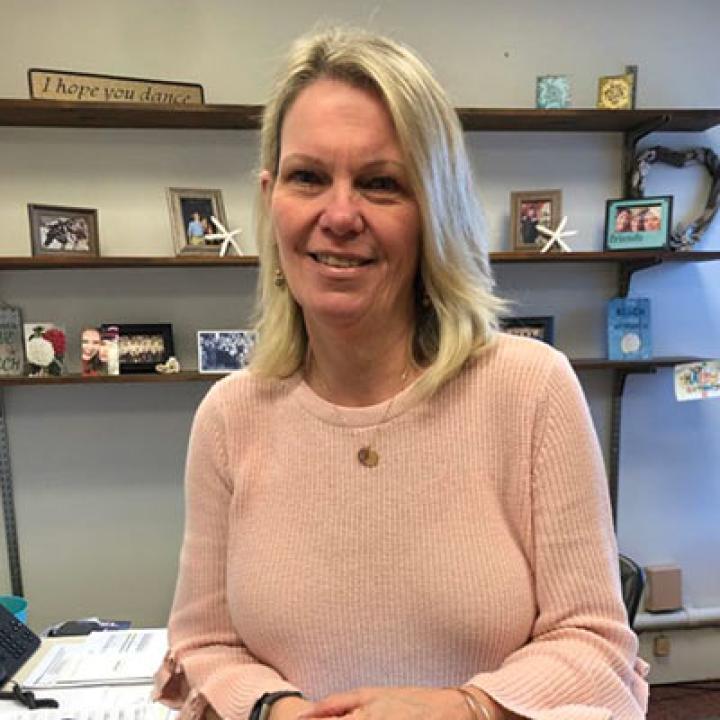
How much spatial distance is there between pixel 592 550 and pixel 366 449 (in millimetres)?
320

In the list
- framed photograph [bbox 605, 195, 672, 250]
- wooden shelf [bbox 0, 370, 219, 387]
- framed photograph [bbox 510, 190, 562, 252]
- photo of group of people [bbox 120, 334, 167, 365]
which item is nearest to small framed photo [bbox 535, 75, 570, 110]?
framed photograph [bbox 510, 190, 562, 252]

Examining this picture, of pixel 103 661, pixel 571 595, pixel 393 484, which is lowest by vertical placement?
pixel 103 661

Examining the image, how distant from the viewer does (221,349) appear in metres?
2.24

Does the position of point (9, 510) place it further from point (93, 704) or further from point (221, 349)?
point (93, 704)

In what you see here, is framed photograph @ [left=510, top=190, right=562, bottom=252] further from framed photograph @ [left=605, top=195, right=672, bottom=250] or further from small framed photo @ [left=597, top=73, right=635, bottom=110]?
small framed photo @ [left=597, top=73, right=635, bottom=110]

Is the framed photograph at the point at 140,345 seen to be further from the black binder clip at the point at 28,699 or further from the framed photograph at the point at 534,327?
the framed photograph at the point at 534,327

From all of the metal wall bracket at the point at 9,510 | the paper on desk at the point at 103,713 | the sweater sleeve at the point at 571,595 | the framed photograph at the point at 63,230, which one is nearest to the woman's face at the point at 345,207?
the sweater sleeve at the point at 571,595

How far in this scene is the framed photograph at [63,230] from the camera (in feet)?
7.00

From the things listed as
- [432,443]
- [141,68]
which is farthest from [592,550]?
[141,68]

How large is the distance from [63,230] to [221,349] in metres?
0.66

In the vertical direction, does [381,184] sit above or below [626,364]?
above

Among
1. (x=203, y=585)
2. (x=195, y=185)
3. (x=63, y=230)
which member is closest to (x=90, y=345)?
(x=63, y=230)

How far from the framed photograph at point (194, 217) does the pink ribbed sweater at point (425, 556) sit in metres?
1.39

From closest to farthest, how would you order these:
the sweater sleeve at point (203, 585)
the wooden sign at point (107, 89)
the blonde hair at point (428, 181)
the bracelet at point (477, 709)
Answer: the bracelet at point (477, 709) < the blonde hair at point (428, 181) < the sweater sleeve at point (203, 585) < the wooden sign at point (107, 89)
